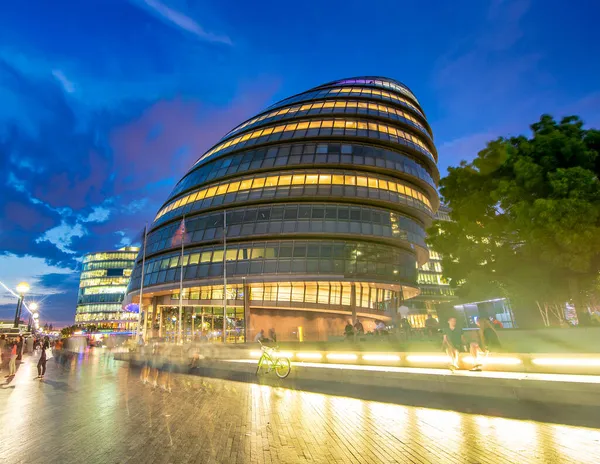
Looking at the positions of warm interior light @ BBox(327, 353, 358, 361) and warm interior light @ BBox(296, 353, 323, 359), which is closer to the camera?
warm interior light @ BBox(327, 353, 358, 361)

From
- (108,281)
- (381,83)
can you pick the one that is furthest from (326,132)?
(108,281)

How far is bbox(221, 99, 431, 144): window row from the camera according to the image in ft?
161

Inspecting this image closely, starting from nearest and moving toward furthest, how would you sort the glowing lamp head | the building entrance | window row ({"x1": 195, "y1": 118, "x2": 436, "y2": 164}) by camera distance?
the glowing lamp head → the building entrance → window row ({"x1": 195, "y1": 118, "x2": 436, "y2": 164})

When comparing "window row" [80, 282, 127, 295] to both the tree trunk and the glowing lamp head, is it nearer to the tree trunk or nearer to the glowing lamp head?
the glowing lamp head

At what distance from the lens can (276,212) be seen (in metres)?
41.0

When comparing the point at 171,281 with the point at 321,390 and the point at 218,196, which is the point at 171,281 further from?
the point at 321,390

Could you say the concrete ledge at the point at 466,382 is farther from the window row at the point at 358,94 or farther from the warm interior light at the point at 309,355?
the window row at the point at 358,94

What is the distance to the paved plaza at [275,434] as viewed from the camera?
246 inches

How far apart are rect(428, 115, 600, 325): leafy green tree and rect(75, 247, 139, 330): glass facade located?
159 m

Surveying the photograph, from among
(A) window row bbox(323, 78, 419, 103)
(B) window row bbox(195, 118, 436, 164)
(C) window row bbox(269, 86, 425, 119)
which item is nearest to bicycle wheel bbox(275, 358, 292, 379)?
(B) window row bbox(195, 118, 436, 164)

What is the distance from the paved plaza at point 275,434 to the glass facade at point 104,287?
162m

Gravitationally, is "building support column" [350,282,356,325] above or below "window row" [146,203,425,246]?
below

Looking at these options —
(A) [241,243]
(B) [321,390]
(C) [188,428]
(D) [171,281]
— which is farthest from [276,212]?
(C) [188,428]

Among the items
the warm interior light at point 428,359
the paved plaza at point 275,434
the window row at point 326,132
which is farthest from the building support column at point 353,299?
the paved plaza at point 275,434
